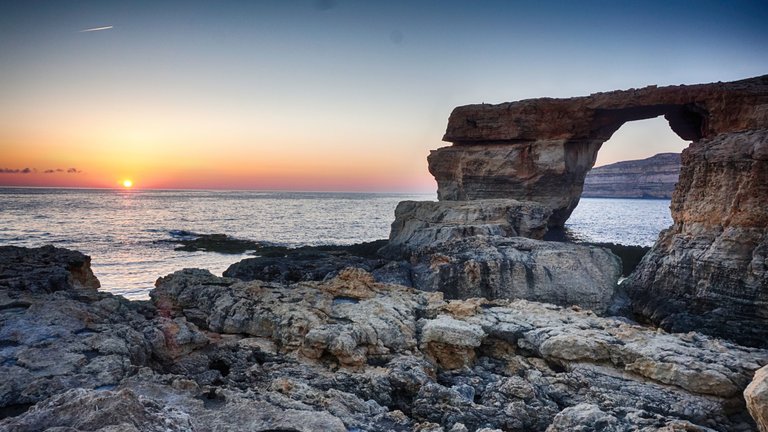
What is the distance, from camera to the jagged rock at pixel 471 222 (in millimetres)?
21625

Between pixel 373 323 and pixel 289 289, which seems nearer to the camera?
pixel 373 323

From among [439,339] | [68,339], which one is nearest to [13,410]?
[68,339]

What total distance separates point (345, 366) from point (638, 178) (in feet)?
604

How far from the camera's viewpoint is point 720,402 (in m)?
6.71

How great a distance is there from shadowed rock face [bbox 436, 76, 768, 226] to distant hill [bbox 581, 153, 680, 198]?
→ 12497 cm

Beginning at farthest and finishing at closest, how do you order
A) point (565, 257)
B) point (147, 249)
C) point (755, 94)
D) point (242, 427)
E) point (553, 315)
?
point (147, 249)
point (755, 94)
point (565, 257)
point (553, 315)
point (242, 427)

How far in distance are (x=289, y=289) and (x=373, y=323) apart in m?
2.95

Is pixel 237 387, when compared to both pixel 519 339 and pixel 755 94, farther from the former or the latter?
pixel 755 94

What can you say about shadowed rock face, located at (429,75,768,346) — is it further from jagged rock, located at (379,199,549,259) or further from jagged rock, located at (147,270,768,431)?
jagged rock, located at (147,270,768,431)

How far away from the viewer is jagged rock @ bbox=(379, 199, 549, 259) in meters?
21.6

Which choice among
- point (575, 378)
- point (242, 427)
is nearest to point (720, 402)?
point (575, 378)

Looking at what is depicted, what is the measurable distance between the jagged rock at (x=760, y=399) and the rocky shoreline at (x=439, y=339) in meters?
0.03

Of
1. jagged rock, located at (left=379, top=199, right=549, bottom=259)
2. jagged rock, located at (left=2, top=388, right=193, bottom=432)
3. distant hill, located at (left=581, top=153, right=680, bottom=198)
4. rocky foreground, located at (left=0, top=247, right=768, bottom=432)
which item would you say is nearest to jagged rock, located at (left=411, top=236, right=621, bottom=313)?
jagged rock, located at (left=379, top=199, right=549, bottom=259)

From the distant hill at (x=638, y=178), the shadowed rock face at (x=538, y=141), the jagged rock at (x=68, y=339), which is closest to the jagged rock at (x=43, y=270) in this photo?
the jagged rock at (x=68, y=339)
